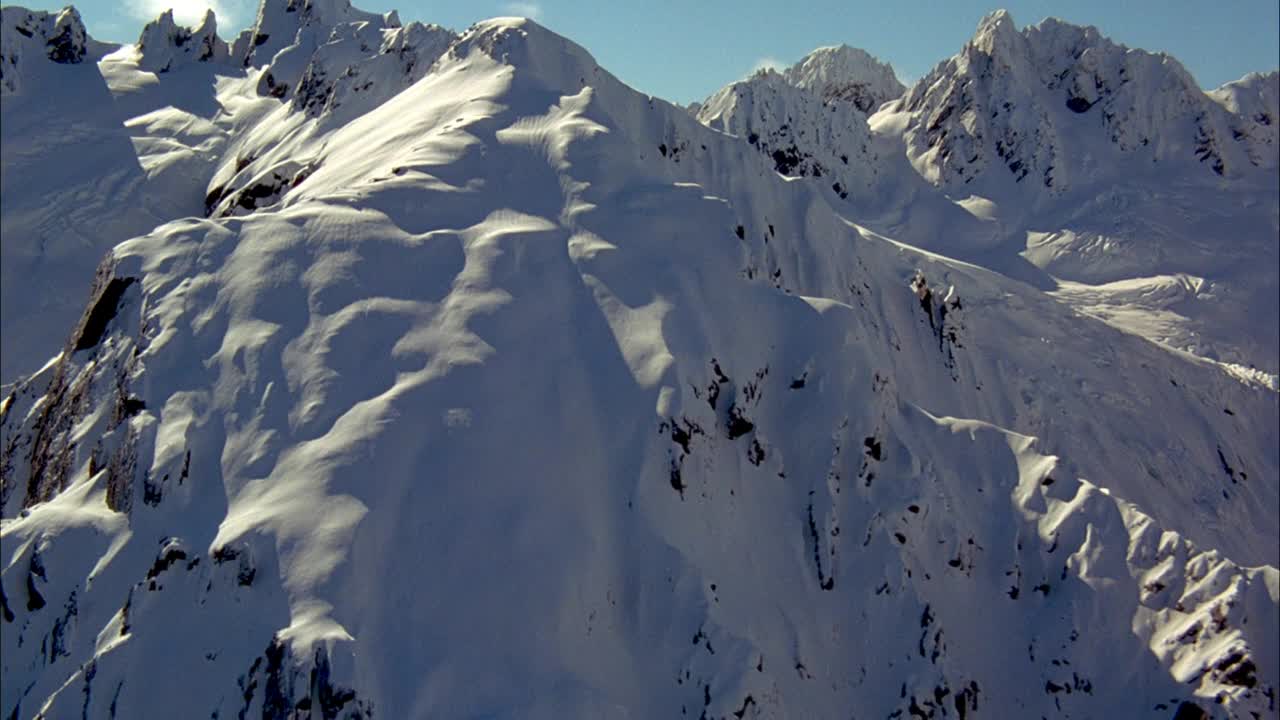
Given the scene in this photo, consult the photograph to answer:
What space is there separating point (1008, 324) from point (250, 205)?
32246mm

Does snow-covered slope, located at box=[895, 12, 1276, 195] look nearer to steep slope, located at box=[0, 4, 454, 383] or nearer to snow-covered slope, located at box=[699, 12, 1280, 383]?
snow-covered slope, located at box=[699, 12, 1280, 383]

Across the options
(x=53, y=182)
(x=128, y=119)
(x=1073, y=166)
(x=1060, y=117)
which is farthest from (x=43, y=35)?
(x=1060, y=117)

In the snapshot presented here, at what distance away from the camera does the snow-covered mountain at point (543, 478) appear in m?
15.7

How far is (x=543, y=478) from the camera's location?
18.4m

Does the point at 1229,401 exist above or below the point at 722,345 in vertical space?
below

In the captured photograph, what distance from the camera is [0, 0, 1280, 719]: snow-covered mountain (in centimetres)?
1573

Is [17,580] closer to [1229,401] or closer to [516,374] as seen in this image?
[516,374]

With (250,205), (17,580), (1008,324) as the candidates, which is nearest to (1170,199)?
(1008,324)

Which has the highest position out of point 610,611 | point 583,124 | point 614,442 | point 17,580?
point 583,124

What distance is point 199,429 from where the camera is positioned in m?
17.5

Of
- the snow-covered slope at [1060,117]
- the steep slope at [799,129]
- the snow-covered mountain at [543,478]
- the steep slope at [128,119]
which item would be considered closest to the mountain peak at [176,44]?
the steep slope at [128,119]

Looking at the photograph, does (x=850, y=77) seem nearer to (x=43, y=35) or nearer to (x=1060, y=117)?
(x=1060, y=117)

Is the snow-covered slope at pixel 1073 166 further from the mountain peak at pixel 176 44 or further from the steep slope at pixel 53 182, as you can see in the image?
the steep slope at pixel 53 182

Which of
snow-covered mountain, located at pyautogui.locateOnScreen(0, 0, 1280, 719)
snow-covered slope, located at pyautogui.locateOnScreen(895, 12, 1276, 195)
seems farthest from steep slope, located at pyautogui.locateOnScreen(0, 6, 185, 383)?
snow-covered slope, located at pyautogui.locateOnScreen(895, 12, 1276, 195)
